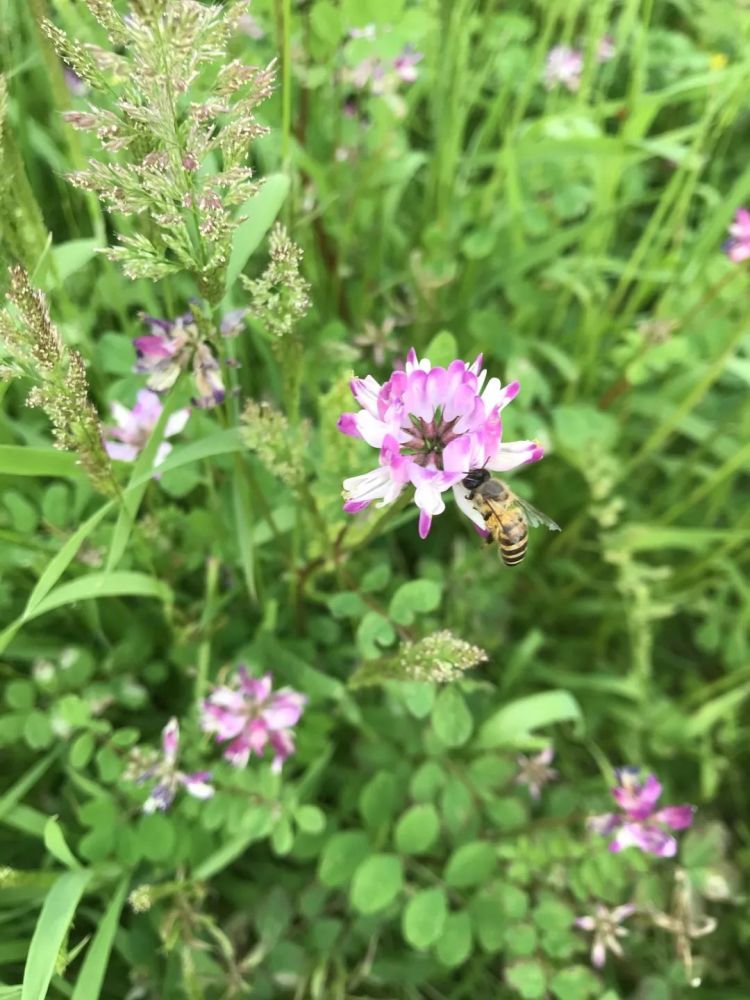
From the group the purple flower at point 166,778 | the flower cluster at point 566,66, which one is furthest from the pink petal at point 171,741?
the flower cluster at point 566,66

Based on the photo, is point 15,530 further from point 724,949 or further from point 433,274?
point 724,949

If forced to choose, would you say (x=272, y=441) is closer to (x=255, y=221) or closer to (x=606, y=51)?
(x=255, y=221)

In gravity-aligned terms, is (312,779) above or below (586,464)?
below

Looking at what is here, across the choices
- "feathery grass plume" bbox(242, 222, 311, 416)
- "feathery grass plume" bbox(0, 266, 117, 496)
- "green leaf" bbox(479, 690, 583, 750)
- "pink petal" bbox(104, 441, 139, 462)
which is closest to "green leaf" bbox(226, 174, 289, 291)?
"feathery grass plume" bbox(242, 222, 311, 416)

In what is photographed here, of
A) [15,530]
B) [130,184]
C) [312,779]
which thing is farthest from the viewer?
[312,779]

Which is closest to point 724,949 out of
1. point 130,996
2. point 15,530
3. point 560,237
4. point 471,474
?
point 130,996
